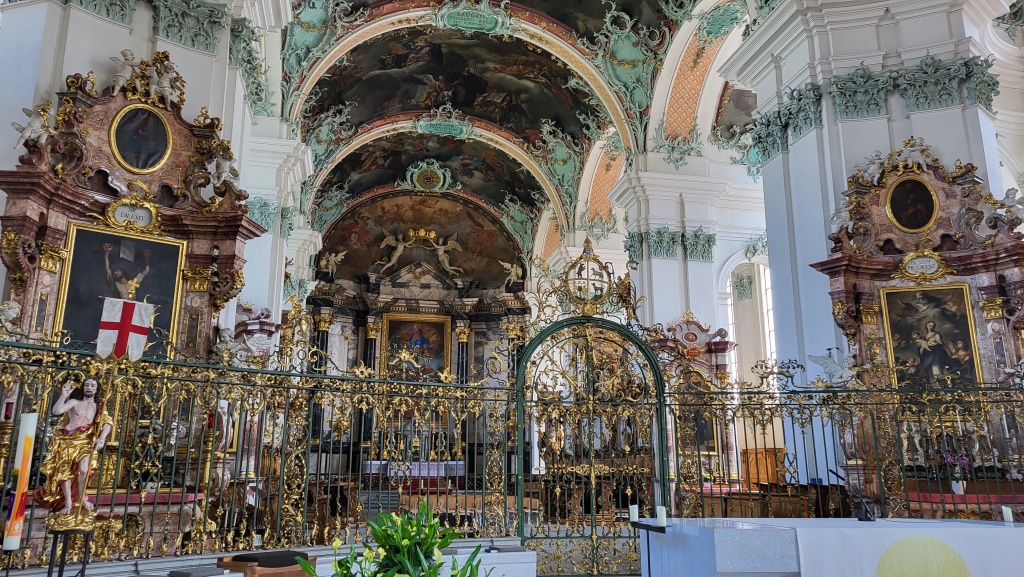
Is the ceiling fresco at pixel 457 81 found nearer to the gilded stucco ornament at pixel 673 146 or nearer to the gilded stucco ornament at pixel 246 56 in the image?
the gilded stucco ornament at pixel 673 146

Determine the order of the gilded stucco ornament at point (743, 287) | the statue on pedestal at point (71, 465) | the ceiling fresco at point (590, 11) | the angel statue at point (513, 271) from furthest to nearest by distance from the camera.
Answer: the gilded stucco ornament at point (743, 287) < the ceiling fresco at point (590, 11) < the angel statue at point (513, 271) < the statue on pedestal at point (71, 465)

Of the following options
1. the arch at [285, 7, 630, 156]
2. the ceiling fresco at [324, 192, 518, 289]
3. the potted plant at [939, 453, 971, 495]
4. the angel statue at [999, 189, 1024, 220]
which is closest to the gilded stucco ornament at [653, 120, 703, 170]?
the arch at [285, 7, 630, 156]

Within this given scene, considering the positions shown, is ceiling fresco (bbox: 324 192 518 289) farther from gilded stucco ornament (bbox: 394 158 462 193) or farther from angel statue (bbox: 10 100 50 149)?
angel statue (bbox: 10 100 50 149)

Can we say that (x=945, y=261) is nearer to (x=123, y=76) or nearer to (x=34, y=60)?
(x=123, y=76)

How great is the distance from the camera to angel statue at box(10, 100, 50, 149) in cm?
706

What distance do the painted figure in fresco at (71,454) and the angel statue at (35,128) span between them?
12.2 ft

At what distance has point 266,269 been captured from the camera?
14148 millimetres

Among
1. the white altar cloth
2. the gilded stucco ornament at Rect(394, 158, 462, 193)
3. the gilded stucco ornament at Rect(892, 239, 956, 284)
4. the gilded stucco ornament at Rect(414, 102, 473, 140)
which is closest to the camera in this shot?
the white altar cloth

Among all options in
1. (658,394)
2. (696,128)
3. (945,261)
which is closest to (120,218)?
(658,394)

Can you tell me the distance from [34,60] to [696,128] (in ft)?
40.8

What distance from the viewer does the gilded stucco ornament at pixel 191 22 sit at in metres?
8.73

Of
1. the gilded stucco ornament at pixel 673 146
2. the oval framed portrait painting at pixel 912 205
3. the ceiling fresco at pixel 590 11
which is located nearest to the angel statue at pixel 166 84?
the oval framed portrait painting at pixel 912 205

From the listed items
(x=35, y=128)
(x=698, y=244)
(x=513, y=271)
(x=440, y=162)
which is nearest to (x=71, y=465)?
(x=35, y=128)

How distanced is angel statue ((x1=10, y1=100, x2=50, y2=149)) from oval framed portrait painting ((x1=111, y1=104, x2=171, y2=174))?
726 mm
